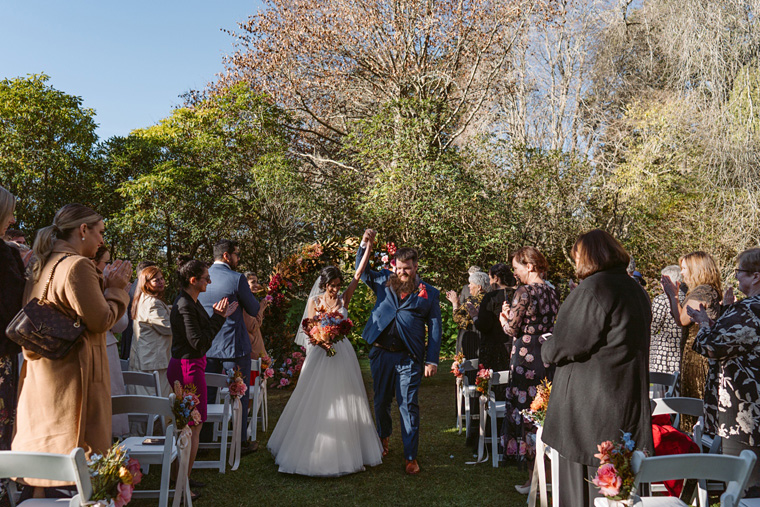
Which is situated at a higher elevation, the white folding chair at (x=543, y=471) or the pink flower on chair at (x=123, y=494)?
the pink flower on chair at (x=123, y=494)

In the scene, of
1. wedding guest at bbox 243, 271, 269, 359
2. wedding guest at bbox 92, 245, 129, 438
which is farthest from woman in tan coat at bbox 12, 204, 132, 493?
wedding guest at bbox 243, 271, 269, 359

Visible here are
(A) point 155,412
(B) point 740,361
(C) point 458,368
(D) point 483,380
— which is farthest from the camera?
(C) point 458,368

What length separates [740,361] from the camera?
12.0 ft

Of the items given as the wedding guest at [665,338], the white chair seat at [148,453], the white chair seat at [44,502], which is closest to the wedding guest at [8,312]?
the white chair seat at [44,502]

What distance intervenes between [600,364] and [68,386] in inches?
111

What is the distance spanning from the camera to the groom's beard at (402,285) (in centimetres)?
569

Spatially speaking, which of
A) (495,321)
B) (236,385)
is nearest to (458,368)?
(495,321)

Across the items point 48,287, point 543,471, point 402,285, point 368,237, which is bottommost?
point 543,471

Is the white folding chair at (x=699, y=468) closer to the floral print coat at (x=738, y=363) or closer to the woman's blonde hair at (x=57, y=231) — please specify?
the floral print coat at (x=738, y=363)

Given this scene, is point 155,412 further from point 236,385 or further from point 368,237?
point 368,237

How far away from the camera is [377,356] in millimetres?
5727

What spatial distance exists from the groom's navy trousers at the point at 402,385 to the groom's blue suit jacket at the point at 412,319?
5.2 inches

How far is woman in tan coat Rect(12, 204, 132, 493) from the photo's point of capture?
113 inches

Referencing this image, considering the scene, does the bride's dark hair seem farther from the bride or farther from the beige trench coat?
the beige trench coat
